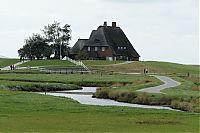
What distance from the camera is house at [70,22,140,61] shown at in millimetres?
167875

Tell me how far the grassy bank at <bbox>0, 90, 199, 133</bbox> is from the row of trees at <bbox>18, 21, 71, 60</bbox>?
126271mm

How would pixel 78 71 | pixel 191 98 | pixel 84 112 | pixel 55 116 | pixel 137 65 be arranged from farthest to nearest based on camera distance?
1. pixel 137 65
2. pixel 78 71
3. pixel 191 98
4. pixel 84 112
5. pixel 55 116

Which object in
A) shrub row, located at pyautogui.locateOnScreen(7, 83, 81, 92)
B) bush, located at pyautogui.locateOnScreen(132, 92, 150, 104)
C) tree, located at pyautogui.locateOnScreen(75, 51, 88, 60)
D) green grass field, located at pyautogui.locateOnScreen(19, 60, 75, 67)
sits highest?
tree, located at pyautogui.locateOnScreen(75, 51, 88, 60)

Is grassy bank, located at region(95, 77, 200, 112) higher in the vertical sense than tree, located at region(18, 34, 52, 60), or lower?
lower

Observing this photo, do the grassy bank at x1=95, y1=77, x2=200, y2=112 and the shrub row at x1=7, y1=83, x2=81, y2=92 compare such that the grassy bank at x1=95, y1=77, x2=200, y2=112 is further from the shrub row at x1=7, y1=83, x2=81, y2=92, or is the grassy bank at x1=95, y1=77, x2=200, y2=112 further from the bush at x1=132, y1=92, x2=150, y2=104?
the shrub row at x1=7, y1=83, x2=81, y2=92

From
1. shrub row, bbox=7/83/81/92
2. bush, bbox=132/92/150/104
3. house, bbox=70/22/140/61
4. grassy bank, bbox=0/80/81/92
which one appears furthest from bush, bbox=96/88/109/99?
house, bbox=70/22/140/61

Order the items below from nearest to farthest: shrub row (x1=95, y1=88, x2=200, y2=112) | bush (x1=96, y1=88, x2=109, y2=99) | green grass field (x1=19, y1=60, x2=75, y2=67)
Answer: shrub row (x1=95, y1=88, x2=200, y2=112)
bush (x1=96, y1=88, x2=109, y2=99)
green grass field (x1=19, y1=60, x2=75, y2=67)

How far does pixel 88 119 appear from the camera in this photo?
36.2 meters

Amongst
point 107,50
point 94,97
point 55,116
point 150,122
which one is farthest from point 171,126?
point 107,50

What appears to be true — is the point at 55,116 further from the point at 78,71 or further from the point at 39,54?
the point at 39,54

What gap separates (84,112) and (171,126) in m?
9.61

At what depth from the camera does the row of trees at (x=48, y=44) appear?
17212cm

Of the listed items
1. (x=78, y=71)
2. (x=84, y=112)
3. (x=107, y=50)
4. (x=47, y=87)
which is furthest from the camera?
(x=107, y=50)

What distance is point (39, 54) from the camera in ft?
568
